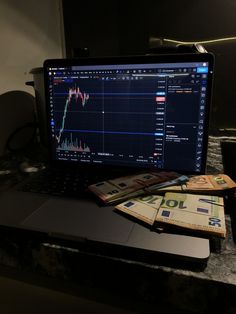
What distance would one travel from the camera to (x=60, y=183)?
64 cm

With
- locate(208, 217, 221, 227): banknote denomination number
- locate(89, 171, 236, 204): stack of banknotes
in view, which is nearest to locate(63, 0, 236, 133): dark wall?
locate(89, 171, 236, 204): stack of banknotes

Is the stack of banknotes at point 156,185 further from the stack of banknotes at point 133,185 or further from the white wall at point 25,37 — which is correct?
the white wall at point 25,37

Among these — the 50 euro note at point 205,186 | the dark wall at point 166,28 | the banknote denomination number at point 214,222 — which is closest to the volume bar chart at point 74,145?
the 50 euro note at point 205,186

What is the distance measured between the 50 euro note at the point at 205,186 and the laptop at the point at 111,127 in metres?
0.06

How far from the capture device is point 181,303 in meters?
0.41

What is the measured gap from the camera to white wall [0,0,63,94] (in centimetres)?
96

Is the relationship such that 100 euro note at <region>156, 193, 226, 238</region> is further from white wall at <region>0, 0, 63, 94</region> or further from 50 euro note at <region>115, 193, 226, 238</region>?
white wall at <region>0, 0, 63, 94</region>

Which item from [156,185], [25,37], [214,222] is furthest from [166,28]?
[214,222]

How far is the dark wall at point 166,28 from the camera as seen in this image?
1.39m

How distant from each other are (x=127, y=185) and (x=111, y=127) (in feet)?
0.56

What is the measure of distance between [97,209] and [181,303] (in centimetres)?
21

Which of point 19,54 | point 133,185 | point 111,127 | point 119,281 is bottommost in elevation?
point 119,281

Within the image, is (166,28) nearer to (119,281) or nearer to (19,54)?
(19,54)

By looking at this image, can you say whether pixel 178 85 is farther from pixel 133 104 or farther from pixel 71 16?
pixel 71 16
